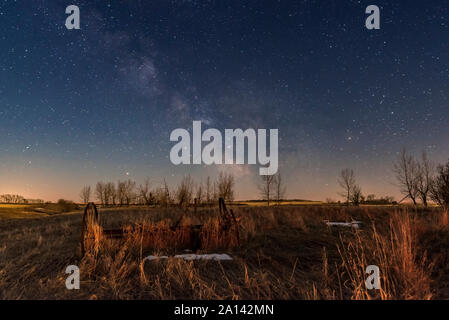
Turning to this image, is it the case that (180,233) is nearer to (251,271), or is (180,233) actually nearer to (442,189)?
(251,271)

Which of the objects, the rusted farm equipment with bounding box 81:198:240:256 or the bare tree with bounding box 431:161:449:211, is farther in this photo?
A: the bare tree with bounding box 431:161:449:211

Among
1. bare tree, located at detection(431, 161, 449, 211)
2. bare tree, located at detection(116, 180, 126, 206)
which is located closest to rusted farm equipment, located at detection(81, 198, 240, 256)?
bare tree, located at detection(431, 161, 449, 211)

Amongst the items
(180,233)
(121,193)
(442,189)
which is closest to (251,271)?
(180,233)

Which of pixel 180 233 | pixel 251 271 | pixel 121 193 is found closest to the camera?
Answer: pixel 251 271

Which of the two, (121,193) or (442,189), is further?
(121,193)

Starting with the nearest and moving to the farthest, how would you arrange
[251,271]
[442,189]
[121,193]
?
1. [251,271]
2. [442,189]
3. [121,193]

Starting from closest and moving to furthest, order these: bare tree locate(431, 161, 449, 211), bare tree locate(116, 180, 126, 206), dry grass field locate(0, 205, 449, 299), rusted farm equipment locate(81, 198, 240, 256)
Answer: dry grass field locate(0, 205, 449, 299), rusted farm equipment locate(81, 198, 240, 256), bare tree locate(431, 161, 449, 211), bare tree locate(116, 180, 126, 206)

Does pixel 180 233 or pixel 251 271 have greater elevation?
pixel 180 233

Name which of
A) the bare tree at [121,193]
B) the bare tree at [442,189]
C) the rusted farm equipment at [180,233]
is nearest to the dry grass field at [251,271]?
the rusted farm equipment at [180,233]

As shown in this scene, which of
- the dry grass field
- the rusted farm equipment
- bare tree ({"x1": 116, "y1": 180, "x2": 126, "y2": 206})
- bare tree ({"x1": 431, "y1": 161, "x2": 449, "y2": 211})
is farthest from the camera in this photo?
bare tree ({"x1": 116, "y1": 180, "x2": 126, "y2": 206})

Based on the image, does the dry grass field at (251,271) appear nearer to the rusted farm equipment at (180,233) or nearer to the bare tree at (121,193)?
the rusted farm equipment at (180,233)

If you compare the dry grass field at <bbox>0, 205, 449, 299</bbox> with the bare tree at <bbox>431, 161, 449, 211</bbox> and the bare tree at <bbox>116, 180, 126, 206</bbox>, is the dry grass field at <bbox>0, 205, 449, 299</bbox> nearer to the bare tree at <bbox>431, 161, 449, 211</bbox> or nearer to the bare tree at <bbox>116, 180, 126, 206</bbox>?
the bare tree at <bbox>431, 161, 449, 211</bbox>
